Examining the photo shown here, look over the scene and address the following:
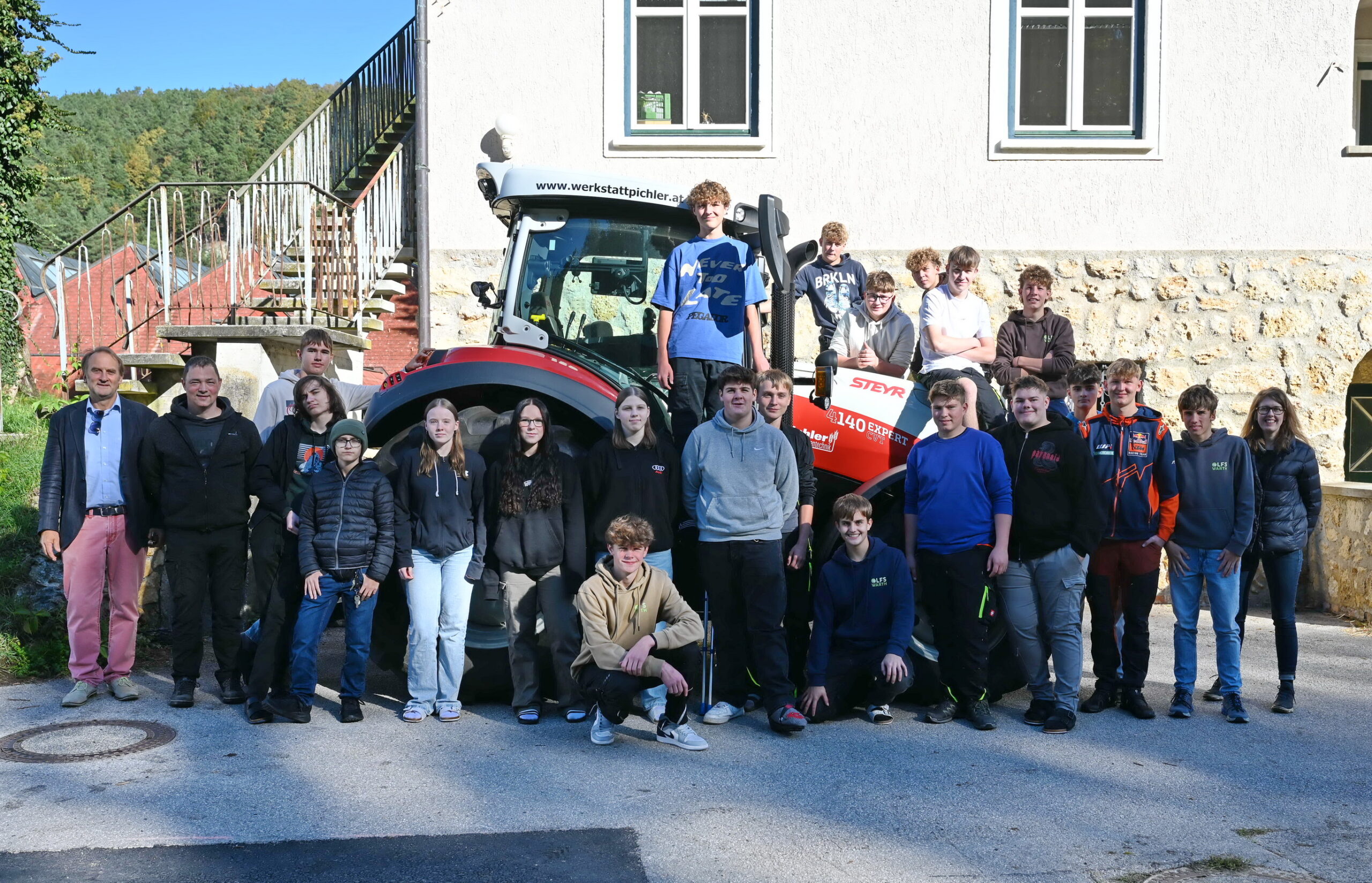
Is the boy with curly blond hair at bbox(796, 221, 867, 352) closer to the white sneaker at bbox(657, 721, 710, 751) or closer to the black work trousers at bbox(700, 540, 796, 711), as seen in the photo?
the black work trousers at bbox(700, 540, 796, 711)

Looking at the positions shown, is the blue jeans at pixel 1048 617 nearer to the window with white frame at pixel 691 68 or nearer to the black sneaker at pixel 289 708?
the black sneaker at pixel 289 708

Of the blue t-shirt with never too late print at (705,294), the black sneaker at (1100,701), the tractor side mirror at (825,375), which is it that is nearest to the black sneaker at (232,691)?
the blue t-shirt with never too late print at (705,294)

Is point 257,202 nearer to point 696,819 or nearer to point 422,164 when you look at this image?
point 422,164

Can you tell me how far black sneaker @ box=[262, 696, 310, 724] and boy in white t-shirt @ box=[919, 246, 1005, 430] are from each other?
3.71 m

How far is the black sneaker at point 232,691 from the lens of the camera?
636cm

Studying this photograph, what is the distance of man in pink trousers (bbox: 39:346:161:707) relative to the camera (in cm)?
638

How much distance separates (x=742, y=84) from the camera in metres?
10.9

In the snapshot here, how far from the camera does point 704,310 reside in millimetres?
6207

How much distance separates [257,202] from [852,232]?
5435 mm

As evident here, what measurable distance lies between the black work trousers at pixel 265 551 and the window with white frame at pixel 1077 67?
7.53 m

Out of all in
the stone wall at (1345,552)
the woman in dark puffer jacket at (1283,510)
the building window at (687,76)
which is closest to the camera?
the woman in dark puffer jacket at (1283,510)

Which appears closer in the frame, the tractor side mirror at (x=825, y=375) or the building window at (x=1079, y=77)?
the tractor side mirror at (x=825, y=375)

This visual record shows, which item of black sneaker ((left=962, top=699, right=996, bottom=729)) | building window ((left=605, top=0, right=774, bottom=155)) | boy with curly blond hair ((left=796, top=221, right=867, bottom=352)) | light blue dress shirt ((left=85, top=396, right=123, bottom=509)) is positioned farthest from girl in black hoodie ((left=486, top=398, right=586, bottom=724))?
building window ((left=605, top=0, right=774, bottom=155))

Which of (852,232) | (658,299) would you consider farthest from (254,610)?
(852,232)
